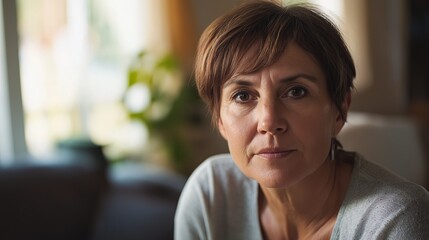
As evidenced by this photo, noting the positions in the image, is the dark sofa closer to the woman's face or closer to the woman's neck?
the woman's neck

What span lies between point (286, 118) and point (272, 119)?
28 millimetres

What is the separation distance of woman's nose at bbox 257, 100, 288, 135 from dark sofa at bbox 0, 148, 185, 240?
136cm

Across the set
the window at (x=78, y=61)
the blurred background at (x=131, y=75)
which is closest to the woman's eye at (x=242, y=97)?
the blurred background at (x=131, y=75)

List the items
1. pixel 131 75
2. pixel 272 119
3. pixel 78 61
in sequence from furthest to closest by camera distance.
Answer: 1. pixel 78 61
2. pixel 131 75
3. pixel 272 119

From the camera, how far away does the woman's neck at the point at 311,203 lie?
108 cm

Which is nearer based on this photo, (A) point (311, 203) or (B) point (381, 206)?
(B) point (381, 206)

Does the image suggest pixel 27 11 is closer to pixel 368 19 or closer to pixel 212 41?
pixel 368 19

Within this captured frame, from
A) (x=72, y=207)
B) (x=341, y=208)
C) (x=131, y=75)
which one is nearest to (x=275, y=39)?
(x=341, y=208)

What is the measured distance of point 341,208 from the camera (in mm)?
1027

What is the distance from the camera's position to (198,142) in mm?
3873

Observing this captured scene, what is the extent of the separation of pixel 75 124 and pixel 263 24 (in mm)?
2764

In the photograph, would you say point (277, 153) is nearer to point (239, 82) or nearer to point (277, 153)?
point (277, 153)

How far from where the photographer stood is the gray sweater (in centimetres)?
95

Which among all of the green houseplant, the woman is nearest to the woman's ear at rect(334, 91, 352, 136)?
the woman
